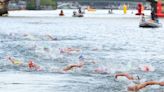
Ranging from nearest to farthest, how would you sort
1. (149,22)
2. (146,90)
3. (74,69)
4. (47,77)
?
(146,90) → (47,77) → (74,69) → (149,22)

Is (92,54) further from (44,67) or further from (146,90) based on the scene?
(146,90)

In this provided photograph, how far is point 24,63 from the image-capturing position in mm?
58250

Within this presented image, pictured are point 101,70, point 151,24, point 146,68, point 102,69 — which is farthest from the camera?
point 151,24

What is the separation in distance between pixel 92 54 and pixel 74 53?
204cm

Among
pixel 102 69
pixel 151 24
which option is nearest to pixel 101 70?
pixel 102 69

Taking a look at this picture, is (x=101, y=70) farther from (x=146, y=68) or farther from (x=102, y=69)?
(x=146, y=68)

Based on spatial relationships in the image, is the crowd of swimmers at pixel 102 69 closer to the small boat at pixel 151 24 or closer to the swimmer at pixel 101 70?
the swimmer at pixel 101 70

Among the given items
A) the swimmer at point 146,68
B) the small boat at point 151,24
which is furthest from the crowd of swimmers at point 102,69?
the small boat at point 151,24

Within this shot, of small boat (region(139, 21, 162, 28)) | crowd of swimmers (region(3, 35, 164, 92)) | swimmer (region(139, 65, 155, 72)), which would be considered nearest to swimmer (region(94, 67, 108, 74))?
crowd of swimmers (region(3, 35, 164, 92))

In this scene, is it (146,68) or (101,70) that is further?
(146,68)

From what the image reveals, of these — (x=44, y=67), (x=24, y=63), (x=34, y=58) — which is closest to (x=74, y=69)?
(x=44, y=67)

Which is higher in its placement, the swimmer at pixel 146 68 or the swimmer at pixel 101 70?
the swimmer at pixel 101 70

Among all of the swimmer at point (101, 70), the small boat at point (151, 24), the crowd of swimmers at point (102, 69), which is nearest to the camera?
the crowd of swimmers at point (102, 69)

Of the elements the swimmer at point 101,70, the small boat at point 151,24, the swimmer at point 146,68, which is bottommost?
the small boat at point 151,24
